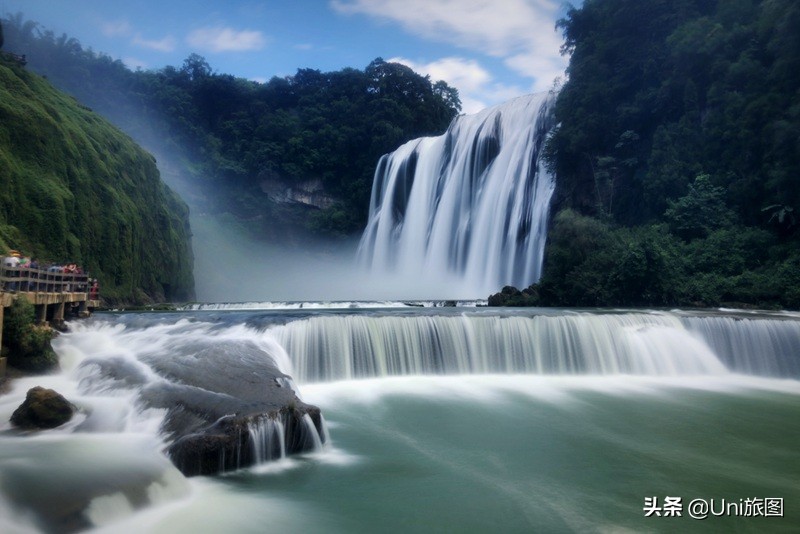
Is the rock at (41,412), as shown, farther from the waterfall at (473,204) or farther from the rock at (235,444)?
the waterfall at (473,204)

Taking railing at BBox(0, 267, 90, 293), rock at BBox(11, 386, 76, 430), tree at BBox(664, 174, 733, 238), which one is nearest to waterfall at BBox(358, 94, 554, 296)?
tree at BBox(664, 174, 733, 238)

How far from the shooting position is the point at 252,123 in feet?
198

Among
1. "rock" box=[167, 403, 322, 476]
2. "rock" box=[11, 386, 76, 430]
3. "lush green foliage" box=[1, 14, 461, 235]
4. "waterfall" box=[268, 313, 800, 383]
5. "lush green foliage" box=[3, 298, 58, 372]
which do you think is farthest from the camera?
"lush green foliage" box=[1, 14, 461, 235]

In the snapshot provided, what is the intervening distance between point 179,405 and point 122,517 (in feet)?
8.86

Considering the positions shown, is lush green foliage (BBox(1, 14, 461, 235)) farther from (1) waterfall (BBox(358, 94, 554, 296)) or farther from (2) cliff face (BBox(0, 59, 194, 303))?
(2) cliff face (BBox(0, 59, 194, 303))

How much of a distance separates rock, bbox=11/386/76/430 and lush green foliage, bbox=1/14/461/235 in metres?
45.2

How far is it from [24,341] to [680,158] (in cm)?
2801

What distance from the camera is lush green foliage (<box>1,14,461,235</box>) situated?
54.3 m

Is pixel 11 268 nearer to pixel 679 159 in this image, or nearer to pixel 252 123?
pixel 679 159

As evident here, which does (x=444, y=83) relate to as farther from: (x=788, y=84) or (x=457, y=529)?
(x=457, y=529)

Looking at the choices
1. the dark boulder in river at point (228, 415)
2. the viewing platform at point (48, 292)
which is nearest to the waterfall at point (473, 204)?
the viewing platform at point (48, 292)

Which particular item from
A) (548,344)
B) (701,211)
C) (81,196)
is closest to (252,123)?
(81,196)

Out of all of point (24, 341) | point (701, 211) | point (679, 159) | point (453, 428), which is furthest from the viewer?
point (679, 159)

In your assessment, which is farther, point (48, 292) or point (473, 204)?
point (473, 204)
